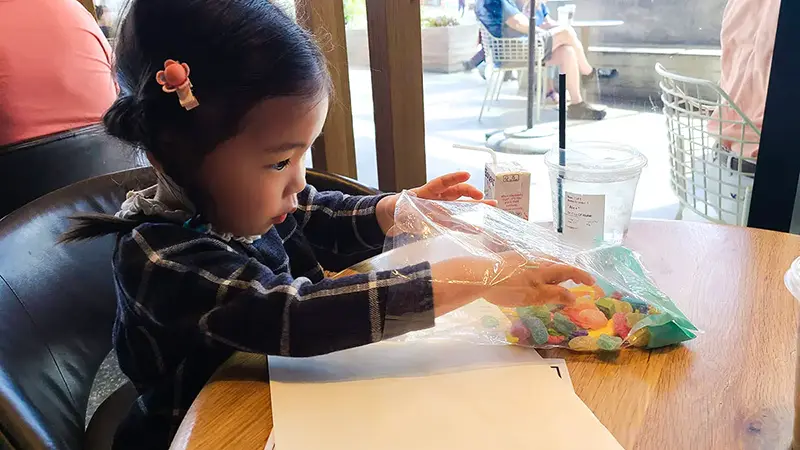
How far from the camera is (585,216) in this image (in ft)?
2.89

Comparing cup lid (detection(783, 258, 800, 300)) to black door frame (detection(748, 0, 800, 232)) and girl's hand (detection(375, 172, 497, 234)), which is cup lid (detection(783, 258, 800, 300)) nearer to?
girl's hand (detection(375, 172, 497, 234))

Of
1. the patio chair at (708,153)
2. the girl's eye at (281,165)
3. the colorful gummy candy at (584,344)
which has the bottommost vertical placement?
the patio chair at (708,153)

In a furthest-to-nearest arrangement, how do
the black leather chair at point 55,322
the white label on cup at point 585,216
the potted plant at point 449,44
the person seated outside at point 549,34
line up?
the potted plant at point 449,44 < the person seated outside at point 549,34 < the white label on cup at point 585,216 < the black leather chair at point 55,322

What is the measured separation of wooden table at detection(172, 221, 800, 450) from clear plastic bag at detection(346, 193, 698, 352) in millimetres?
25

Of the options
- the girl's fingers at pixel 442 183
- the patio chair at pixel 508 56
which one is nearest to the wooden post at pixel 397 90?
the girl's fingers at pixel 442 183

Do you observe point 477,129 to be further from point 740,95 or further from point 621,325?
point 621,325

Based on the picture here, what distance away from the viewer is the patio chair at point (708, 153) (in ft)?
5.92

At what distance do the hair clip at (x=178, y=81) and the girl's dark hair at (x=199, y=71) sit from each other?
1cm

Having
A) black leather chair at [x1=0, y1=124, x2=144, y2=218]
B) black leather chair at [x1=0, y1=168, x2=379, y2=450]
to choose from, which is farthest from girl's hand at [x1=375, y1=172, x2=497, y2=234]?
black leather chair at [x1=0, y1=124, x2=144, y2=218]

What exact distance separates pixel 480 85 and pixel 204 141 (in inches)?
137

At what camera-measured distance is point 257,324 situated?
673mm

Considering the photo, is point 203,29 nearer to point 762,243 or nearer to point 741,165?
point 762,243

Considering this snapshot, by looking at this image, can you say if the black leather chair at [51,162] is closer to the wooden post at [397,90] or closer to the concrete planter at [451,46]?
the wooden post at [397,90]

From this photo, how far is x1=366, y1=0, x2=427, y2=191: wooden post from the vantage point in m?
1.60
